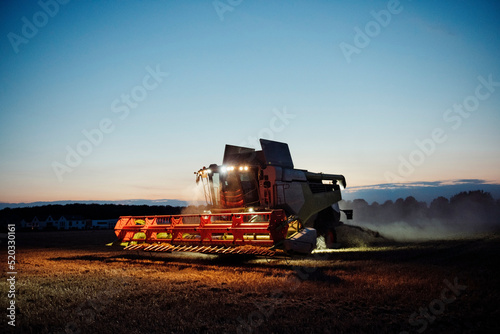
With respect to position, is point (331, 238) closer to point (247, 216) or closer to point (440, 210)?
point (247, 216)

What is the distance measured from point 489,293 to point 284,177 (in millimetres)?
7246

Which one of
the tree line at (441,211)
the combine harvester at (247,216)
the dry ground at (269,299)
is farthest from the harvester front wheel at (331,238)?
the tree line at (441,211)

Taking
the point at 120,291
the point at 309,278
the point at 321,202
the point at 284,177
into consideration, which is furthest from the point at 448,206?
the point at 120,291

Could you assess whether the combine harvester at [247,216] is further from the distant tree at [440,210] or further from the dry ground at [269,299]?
the distant tree at [440,210]

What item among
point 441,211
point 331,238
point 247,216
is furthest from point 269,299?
point 441,211

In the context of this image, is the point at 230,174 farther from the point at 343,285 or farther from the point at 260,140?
the point at 343,285

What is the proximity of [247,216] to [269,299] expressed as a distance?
5351mm

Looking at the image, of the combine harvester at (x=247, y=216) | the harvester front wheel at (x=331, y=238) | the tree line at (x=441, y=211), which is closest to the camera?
the combine harvester at (x=247, y=216)

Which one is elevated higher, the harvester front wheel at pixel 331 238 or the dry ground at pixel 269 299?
the dry ground at pixel 269 299

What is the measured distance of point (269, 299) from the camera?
497cm

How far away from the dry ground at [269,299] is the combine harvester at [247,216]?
2.49 feet

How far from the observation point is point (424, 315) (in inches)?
161

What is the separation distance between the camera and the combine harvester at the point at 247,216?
827 centimetres

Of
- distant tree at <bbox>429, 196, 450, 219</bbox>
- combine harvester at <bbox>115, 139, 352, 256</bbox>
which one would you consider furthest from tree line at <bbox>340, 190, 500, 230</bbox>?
combine harvester at <bbox>115, 139, 352, 256</bbox>
